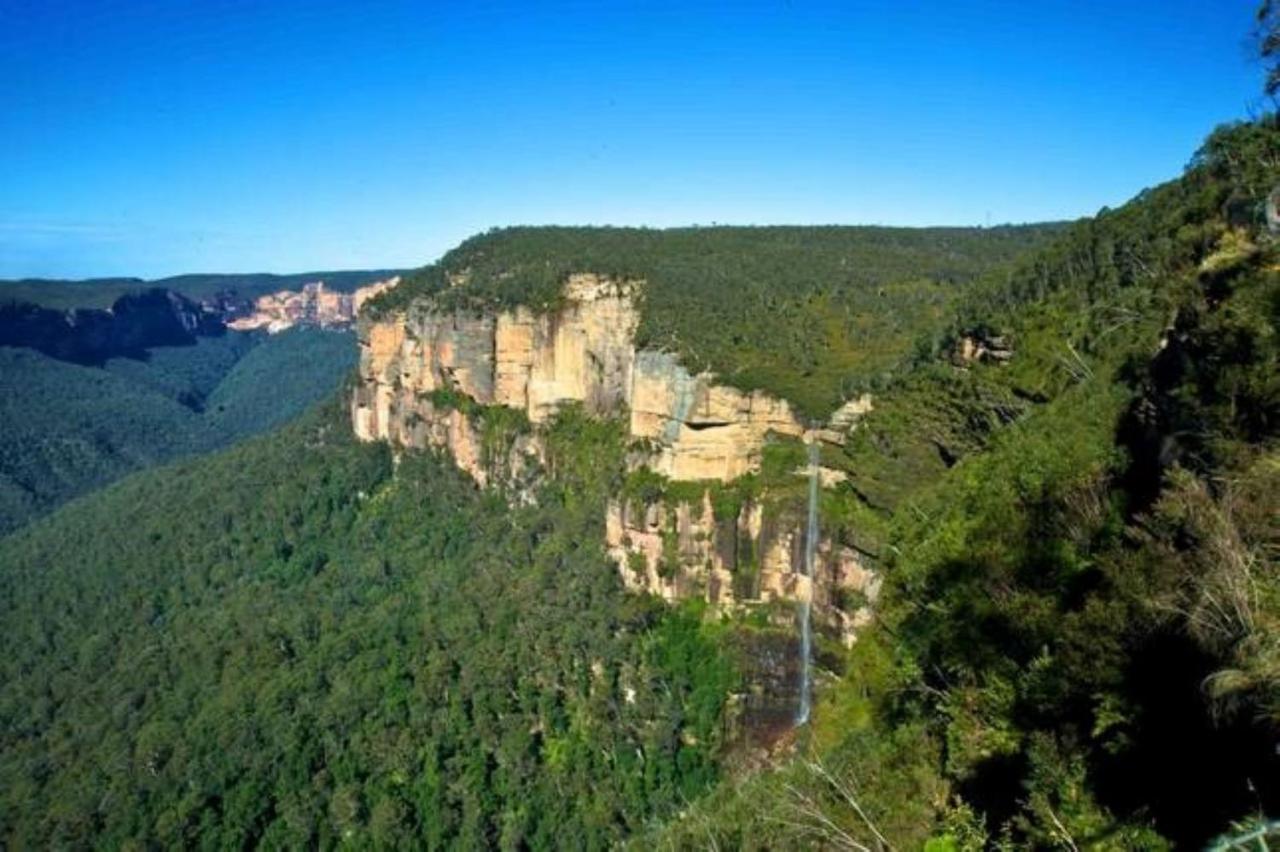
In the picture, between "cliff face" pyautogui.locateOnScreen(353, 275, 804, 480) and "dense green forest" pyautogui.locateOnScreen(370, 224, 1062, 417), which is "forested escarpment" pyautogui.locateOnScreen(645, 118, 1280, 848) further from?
"dense green forest" pyautogui.locateOnScreen(370, 224, 1062, 417)

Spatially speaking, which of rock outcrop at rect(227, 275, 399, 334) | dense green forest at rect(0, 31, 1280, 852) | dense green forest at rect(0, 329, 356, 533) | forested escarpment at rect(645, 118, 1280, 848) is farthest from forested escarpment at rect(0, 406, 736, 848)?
rock outcrop at rect(227, 275, 399, 334)

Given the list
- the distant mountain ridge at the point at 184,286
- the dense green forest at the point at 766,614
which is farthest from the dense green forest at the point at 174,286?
the dense green forest at the point at 766,614

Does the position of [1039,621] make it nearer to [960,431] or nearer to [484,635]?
[960,431]

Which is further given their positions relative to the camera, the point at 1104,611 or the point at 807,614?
the point at 807,614

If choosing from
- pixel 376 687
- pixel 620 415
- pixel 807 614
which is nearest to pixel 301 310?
pixel 620 415

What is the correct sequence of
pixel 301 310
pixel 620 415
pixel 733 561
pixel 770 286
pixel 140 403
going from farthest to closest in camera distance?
1. pixel 301 310
2. pixel 140 403
3. pixel 770 286
4. pixel 620 415
5. pixel 733 561

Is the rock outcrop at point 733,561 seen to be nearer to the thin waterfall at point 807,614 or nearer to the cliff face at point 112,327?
the thin waterfall at point 807,614

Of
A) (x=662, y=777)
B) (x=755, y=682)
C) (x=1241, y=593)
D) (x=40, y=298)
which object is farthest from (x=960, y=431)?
(x=40, y=298)

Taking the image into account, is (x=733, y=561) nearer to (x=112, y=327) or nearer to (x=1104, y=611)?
(x=1104, y=611)
